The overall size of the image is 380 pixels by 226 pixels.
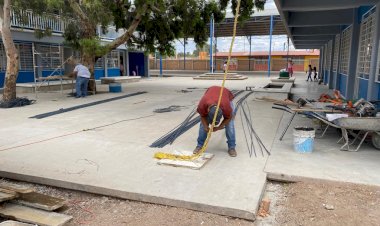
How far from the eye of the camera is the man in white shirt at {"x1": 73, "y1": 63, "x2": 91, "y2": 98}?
13021mm

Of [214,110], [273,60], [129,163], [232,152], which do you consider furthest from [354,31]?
[273,60]

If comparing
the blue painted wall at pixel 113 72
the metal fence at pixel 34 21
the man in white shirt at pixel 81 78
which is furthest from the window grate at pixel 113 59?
the man in white shirt at pixel 81 78

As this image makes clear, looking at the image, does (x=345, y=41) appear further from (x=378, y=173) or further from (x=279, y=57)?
(x=279, y=57)

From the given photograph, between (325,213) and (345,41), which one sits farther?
(345,41)

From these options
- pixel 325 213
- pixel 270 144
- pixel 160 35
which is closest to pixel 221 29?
pixel 160 35

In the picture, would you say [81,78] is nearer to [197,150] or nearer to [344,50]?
[197,150]

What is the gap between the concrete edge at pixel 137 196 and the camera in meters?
3.60

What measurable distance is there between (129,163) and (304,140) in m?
2.91

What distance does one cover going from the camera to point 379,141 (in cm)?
570

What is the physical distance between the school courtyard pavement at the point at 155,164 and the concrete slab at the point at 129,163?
1 cm

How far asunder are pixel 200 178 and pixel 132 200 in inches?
37.7

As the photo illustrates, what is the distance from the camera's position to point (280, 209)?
Answer: 3.91 meters

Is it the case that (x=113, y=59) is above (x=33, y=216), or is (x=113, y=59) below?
above

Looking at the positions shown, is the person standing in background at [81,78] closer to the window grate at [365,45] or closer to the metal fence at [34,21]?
the metal fence at [34,21]
